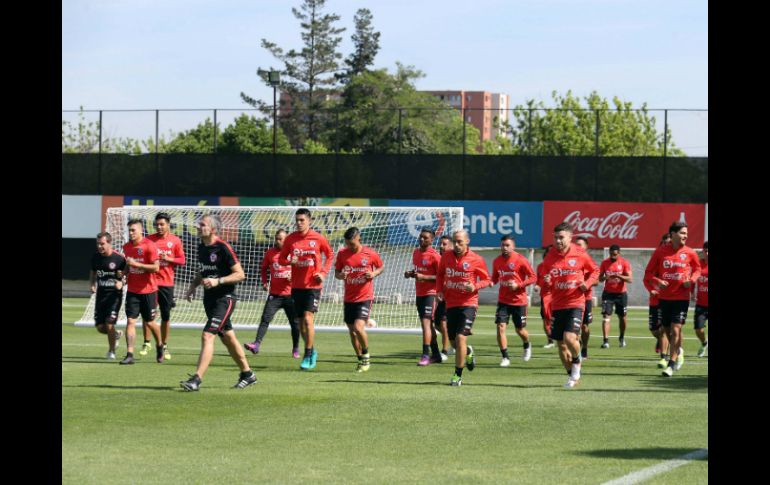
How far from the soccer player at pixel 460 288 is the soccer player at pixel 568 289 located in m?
0.93

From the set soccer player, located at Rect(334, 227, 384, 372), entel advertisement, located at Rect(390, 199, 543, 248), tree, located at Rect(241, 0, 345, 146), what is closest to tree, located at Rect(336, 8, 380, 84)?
tree, located at Rect(241, 0, 345, 146)

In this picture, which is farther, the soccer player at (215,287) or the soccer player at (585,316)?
the soccer player at (585,316)

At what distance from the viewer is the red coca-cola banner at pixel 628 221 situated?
138ft

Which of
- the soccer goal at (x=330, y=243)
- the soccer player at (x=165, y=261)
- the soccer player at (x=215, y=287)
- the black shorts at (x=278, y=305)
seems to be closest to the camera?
the soccer player at (x=215, y=287)

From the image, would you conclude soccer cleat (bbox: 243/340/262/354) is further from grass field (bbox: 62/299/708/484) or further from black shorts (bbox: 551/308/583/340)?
black shorts (bbox: 551/308/583/340)

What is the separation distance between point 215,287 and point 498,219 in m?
30.1

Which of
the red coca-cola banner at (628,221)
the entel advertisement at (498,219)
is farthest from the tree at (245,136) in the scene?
the red coca-cola banner at (628,221)

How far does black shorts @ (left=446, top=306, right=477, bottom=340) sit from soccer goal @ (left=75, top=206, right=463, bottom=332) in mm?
14674

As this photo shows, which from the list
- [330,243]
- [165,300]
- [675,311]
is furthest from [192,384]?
[330,243]

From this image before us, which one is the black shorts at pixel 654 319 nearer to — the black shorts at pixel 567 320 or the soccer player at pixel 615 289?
the soccer player at pixel 615 289

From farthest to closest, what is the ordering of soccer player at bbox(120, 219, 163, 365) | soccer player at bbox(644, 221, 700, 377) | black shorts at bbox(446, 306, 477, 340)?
soccer player at bbox(120, 219, 163, 365) → soccer player at bbox(644, 221, 700, 377) → black shorts at bbox(446, 306, 477, 340)

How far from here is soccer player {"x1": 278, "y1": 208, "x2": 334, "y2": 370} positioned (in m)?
16.9
